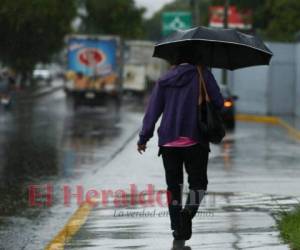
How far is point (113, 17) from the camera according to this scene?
3113 inches

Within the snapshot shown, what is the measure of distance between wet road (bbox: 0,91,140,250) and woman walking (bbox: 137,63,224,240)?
1332 millimetres

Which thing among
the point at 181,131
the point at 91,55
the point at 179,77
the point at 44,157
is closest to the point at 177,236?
the point at 181,131

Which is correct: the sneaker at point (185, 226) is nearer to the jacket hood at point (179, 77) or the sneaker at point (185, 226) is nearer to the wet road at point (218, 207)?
the wet road at point (218, 207)

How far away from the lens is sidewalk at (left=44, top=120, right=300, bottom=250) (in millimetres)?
8781

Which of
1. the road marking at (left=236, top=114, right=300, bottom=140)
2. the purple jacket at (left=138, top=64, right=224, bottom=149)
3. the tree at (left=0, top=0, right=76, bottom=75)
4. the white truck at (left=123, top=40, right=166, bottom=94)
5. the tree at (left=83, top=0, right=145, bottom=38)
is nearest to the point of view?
the purple jacket at (left=138, top=64, right=224, bottom=149)

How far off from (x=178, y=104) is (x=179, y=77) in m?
0.24

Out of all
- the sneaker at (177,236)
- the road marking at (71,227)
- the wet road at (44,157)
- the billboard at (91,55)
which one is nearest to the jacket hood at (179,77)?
the sneaker at (177,236)

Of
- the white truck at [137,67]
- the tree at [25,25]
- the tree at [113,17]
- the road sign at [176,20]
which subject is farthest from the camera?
the tree at [113,17]

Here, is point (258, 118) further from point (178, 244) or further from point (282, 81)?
point (178, 244)

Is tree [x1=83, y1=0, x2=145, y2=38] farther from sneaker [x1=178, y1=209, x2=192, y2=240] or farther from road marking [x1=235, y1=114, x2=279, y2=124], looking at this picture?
sneaker [x1=178, y1=209, x2=192, y2=240]

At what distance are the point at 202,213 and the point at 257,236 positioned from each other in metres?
1.80

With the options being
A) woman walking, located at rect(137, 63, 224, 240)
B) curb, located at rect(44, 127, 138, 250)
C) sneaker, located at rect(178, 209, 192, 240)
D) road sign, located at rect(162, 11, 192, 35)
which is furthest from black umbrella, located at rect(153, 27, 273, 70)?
road sign, located at rect(162, 11, 192, 35)

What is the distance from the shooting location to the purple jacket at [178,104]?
8586 millimetres

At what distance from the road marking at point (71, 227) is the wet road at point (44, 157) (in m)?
0.11
